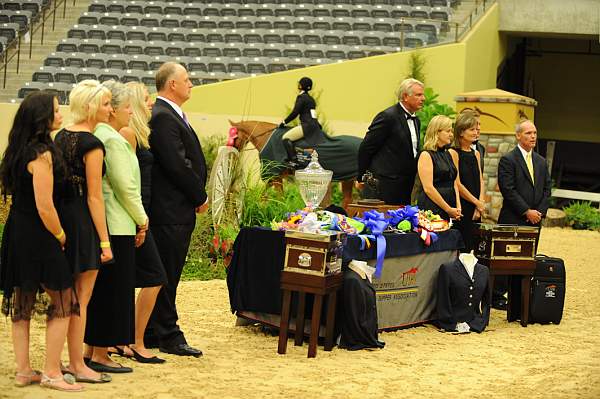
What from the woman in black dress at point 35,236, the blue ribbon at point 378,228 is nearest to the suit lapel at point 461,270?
the blue ribbon at point 378,228

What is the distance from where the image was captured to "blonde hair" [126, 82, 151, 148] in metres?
6.36

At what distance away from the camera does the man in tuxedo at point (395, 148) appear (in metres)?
8.79

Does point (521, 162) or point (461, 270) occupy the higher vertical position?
point (521, 162)

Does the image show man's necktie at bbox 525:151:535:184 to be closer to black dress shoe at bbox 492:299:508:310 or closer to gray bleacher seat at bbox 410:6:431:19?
black dress shoe at bbox 492:299:508:310

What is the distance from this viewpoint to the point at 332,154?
1431 cm

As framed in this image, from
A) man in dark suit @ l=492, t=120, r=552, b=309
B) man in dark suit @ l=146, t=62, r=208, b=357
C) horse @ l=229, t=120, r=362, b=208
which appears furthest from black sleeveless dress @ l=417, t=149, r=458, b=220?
horse @ l=229, t=120, r=362, b=208

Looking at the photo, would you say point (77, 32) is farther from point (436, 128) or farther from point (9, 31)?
point (436, 128)

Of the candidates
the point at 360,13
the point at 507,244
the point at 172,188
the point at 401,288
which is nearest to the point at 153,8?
the point at 360,13

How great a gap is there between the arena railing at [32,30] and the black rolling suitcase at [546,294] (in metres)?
12.2

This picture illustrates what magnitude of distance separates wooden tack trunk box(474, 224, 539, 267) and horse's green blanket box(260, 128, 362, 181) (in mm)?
5681

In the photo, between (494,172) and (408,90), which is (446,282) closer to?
(408,90)

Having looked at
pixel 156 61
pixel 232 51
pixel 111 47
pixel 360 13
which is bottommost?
pixel 156 61

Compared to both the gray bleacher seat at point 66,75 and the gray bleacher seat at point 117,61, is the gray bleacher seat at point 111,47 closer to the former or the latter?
the gray bleacher seat at point 117,61

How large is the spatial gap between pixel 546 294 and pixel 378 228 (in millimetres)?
1690
